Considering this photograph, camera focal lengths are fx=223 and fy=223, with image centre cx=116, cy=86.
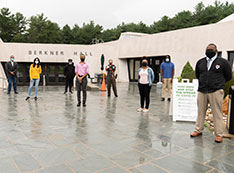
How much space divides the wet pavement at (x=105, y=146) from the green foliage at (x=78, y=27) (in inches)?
1621

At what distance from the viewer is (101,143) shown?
394 centimetres

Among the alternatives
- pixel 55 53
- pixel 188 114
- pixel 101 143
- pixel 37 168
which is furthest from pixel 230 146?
pixel 55 53

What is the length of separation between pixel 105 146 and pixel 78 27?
196ft

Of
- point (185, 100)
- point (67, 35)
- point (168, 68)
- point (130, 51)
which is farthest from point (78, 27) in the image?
point (185, 100)

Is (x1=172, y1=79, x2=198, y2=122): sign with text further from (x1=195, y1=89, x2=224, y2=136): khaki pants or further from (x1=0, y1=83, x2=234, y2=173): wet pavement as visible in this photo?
(x1=195, y1=89, x2=224, y2=136): khaki pants

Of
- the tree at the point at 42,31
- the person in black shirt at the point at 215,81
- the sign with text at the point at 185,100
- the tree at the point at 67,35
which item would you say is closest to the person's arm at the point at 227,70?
the person in black shirt at the point at 215,81

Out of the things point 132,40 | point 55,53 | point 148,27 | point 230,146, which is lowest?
point 230,146

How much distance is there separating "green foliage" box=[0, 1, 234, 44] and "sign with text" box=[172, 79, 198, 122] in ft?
131

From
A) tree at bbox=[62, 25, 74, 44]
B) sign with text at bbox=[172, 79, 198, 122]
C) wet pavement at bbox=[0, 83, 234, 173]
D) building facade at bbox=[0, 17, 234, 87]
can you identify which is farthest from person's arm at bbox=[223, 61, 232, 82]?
tree at bbox=[62, 25, 74, 44]

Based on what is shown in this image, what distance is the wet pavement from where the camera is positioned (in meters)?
3.01

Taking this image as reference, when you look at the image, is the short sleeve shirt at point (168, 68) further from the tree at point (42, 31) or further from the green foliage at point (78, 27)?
the tree at point (42, 31)

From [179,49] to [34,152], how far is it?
15.9m

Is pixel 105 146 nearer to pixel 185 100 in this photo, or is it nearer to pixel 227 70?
pixel 227 70

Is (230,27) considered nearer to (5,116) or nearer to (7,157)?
(5,116)
